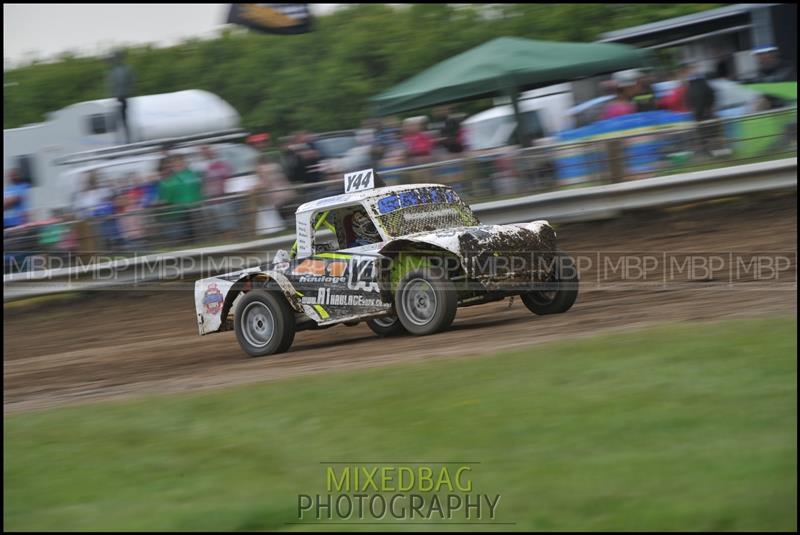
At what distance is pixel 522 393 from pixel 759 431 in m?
1.73

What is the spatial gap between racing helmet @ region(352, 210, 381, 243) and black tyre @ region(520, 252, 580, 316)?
1634mm

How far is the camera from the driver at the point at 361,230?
1116 centimetres

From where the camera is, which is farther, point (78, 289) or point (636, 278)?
point (78, 289)

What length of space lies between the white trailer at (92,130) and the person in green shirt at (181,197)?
3350 mm

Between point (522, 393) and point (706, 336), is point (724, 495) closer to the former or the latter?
point (522, 393)

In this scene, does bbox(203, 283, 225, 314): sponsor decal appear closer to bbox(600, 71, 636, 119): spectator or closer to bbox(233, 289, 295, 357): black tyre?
bbox(233, 289, 295, 357): black tyre

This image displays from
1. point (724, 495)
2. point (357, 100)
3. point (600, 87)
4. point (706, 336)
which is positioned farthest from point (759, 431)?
point (357, 100)

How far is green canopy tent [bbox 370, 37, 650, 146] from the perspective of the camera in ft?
55.3

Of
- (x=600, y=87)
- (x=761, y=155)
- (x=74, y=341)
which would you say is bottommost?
(x=74, y=341)

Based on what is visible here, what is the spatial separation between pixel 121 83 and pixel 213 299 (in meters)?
9.17

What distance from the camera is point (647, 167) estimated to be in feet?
51.0

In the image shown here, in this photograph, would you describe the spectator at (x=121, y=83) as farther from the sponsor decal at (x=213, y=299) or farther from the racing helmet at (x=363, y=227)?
the racing helmet at (x=363, y=227)

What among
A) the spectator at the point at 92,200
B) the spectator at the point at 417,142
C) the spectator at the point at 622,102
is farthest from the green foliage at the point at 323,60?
the spectator at the point at 92,200
